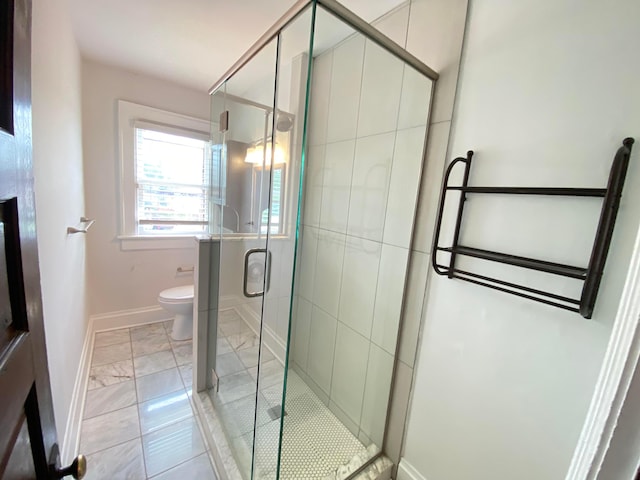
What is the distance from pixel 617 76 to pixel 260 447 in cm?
183

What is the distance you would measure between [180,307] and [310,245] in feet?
4.74

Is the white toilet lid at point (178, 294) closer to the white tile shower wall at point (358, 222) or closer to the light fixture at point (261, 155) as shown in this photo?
the white tile shower wall at point (358, 222)

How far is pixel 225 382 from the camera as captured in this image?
64.4 inches

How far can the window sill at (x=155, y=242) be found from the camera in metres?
2.52

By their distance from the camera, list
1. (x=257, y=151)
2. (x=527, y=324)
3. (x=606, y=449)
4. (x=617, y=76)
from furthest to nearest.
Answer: (x=257, y=151) → (x=527, y=324) → (x=617, y=76) → (x=606, y=449)

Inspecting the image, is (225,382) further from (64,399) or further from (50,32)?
(50,32)

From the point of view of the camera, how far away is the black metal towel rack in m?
0.70

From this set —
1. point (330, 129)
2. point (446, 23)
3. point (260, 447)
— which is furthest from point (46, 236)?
point (446, 23)

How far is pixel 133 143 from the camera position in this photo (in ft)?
7.95

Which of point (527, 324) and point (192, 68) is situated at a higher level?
point (192, 68)

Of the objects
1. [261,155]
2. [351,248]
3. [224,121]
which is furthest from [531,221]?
[224,121]

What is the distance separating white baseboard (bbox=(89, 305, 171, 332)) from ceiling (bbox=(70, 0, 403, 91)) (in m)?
2.21

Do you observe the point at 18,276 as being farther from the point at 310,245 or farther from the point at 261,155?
the point at 310,245

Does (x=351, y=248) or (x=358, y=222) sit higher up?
(x=358, y=222)
